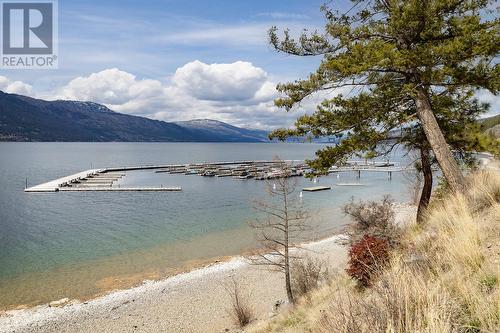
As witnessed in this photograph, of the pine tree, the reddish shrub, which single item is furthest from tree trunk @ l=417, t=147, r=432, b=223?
the reddish shrub

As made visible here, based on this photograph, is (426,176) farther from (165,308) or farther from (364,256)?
(165,308)

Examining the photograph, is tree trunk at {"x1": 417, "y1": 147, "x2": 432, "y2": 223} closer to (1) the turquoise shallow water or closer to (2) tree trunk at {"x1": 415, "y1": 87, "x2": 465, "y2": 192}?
(2) tree trunk at {"x1": 415, "y1": 87, "x2": 465, "y2": 192}

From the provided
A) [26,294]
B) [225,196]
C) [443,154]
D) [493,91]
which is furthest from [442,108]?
[225,196]

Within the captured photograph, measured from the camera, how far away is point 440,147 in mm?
12305

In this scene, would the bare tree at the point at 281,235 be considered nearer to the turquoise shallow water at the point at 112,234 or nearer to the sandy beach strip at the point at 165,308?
the sandy beach strip at the point at 165,308

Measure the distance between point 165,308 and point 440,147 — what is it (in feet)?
51.9

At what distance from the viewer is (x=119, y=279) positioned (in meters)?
25.5

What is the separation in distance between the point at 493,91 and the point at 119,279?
942 inches

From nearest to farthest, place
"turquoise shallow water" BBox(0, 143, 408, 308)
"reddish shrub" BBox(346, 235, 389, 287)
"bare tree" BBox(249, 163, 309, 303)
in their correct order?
1. "reddish shrub" BBox(346, 235, 389, 287)
2. "bare tree" BBox(249, 163, 309, 303)
3. "turquoise shallow water" BBox(0, 143, 408, 308)

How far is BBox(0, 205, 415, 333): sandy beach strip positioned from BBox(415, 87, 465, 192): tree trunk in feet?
31.0

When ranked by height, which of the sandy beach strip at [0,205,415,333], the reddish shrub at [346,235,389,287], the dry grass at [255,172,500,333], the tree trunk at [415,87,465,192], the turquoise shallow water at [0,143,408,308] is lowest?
the sandy beach strip at [0,205,415,333]

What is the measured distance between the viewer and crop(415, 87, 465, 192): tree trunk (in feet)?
39.7

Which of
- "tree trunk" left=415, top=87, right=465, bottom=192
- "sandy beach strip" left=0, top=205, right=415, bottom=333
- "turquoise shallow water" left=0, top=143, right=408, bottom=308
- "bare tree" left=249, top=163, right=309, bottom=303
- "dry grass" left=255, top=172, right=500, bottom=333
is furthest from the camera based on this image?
"turquoise shallow water" left=0, top=143, right=408, bottom=308

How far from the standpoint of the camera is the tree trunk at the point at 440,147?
12094mm
